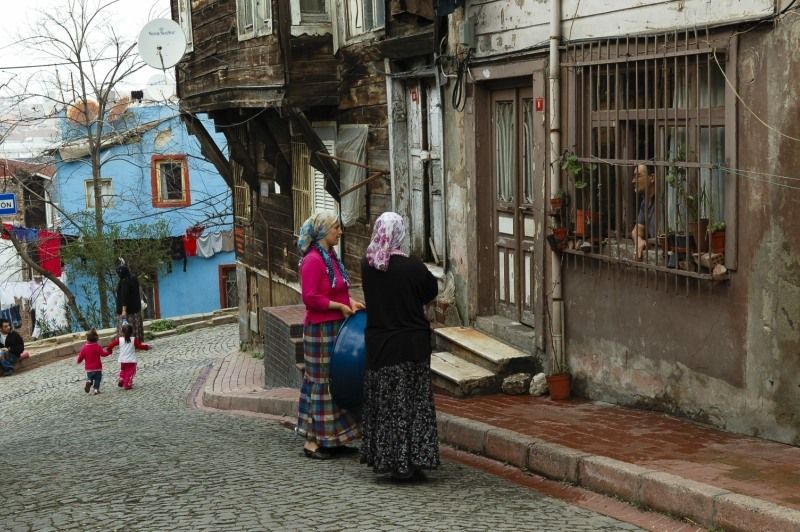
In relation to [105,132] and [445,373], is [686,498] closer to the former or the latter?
[445,373]

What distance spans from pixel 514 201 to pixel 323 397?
3.55 metres

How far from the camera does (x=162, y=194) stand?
126 ft

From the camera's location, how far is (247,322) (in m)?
22.5

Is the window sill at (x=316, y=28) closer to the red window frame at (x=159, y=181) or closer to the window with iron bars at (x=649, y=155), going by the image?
the window with iron bars at (x=649, y=155)

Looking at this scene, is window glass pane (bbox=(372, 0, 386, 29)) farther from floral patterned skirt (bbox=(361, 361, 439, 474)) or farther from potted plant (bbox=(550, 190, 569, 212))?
floral patterned skirt (bbox=(361, 361, 439, 474))

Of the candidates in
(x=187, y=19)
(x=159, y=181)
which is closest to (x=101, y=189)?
(x=159, y=181)

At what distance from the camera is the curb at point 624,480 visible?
571cm

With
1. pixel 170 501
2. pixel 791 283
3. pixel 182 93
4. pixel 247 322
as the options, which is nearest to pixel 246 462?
pixel 170 501

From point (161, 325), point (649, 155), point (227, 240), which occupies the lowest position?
point (161, 325)

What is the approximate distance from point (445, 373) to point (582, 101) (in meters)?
2.73

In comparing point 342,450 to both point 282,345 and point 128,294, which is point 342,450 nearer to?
A: point 282,345

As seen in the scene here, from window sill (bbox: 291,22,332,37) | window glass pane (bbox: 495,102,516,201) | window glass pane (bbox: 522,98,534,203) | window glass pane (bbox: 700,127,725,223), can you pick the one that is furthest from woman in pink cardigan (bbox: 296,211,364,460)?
window sill (bbox: 291,22,332,37)

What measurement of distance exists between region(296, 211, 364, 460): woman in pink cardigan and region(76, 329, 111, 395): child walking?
9.02 metres

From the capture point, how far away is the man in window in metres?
8.62
